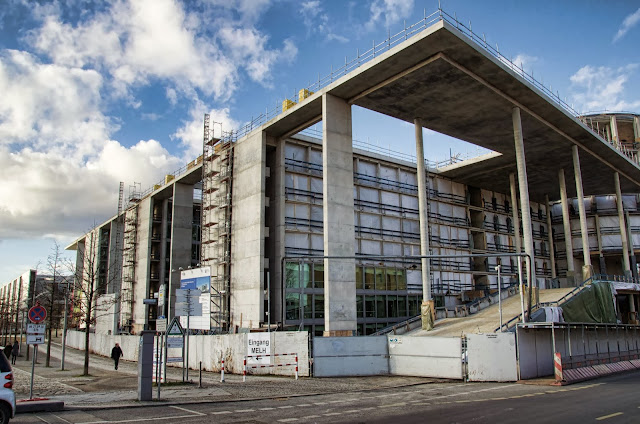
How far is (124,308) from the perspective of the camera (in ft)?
179

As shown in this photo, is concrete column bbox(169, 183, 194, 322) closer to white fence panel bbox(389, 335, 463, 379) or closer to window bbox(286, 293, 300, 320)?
window bbox(286, 293, 300, 320)

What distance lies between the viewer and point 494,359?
70.0ft

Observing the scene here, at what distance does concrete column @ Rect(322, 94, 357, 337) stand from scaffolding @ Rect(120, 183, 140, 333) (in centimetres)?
3250

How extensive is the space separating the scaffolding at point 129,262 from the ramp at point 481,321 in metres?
33.9

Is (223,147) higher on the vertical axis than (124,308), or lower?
higher

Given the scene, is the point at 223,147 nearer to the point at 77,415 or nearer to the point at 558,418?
the point at 77,415

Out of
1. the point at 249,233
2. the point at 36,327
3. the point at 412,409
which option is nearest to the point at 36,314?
the point at 36,327

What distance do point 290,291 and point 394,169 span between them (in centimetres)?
1704

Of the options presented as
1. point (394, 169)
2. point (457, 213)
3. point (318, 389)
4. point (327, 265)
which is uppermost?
point (394, 169)

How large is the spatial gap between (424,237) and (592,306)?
12.9 m

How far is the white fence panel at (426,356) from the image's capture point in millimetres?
21984

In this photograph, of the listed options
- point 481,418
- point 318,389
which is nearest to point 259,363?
point 318,389

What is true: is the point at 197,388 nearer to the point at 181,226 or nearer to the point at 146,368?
the point at 146,368

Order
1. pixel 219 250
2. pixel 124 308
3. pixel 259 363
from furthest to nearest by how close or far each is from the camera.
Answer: pixel 124 308 → pixel 219 250 → pixel 259 363
